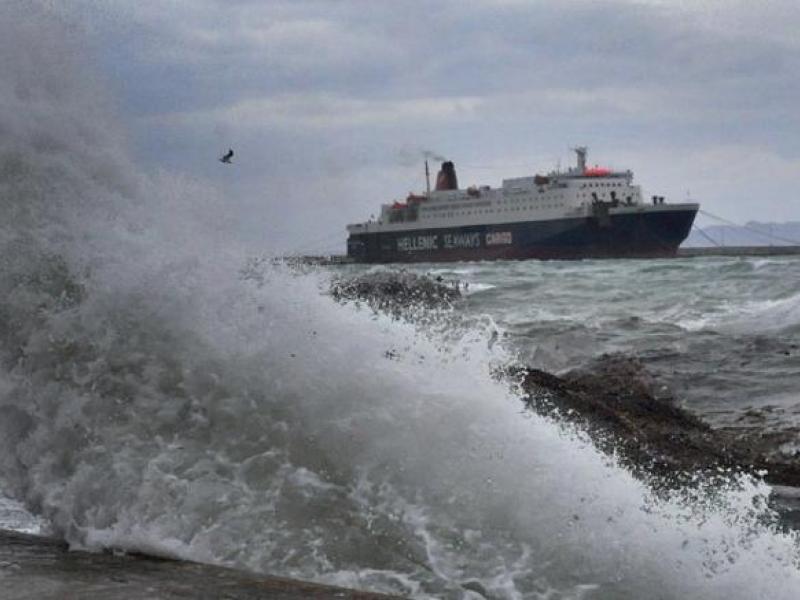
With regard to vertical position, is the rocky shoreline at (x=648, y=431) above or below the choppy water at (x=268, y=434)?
below

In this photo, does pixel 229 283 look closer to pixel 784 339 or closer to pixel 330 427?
pixel 330 427

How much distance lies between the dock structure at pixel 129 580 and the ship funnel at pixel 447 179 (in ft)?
A: 287

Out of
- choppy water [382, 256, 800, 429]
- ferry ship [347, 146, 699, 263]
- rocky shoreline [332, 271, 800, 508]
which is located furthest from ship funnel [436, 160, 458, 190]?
rocky shoreline [332, 271, 800, 508]

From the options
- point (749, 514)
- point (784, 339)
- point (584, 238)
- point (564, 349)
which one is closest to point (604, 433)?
point (749, 514)

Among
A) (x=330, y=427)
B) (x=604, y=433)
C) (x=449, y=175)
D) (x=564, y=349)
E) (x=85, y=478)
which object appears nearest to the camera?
(x=85, y=478)

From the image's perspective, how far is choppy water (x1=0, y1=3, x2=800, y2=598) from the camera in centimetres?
475

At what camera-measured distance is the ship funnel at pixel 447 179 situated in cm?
9088

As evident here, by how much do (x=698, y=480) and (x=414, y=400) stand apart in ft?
11.5

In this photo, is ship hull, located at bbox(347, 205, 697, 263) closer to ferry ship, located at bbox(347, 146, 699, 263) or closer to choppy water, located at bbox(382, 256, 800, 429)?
ferry ship, located at bbox(347, 146, 699, 263)

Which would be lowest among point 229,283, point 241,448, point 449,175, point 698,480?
point 698,480

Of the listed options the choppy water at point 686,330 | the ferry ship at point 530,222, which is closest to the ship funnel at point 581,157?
the ferry ship at point 530,222

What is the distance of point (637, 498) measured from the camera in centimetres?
529

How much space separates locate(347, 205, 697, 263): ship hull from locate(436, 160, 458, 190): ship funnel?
11.5 metres

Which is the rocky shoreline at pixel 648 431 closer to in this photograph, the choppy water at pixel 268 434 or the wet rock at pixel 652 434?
the wet rock at pixel 652 434
